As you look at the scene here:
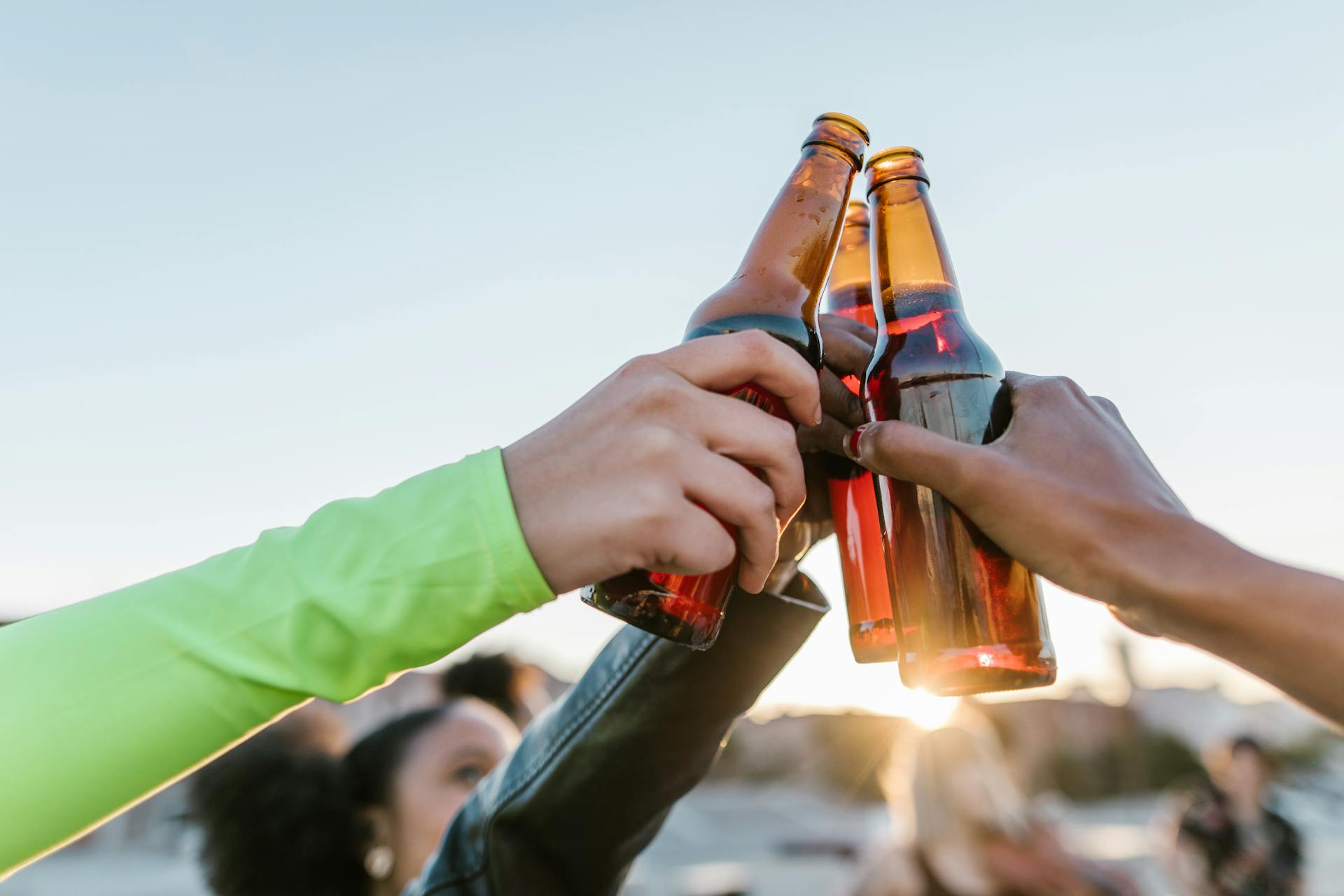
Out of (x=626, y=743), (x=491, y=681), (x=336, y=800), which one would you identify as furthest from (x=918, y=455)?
(x=491, y=681)

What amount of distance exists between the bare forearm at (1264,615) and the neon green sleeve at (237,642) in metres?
0.66

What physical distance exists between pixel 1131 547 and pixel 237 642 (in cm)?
89

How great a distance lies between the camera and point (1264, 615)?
0.94 m

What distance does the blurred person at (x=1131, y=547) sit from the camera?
37.1 inches

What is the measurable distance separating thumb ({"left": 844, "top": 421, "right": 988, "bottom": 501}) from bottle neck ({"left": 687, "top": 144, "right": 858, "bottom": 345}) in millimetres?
231

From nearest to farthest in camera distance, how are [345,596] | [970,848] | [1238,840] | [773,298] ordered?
[345,596]
[773,298]
[970,848]
[1238,840]

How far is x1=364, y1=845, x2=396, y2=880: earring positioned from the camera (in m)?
3.10

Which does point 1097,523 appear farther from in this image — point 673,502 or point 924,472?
point 673,502

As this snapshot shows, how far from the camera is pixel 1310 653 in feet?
3.07

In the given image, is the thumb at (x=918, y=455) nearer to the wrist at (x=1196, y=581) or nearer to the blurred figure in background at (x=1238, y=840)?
the wrist at (x=1196, y=581)

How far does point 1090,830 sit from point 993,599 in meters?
27.8

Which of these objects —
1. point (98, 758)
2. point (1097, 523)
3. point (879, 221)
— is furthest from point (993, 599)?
point (98, 758)

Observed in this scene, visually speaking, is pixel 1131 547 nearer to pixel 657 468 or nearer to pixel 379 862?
pixel 657 468

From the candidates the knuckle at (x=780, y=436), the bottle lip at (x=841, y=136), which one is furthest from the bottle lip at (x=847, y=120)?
the knuckle at (x=780, y=436)
